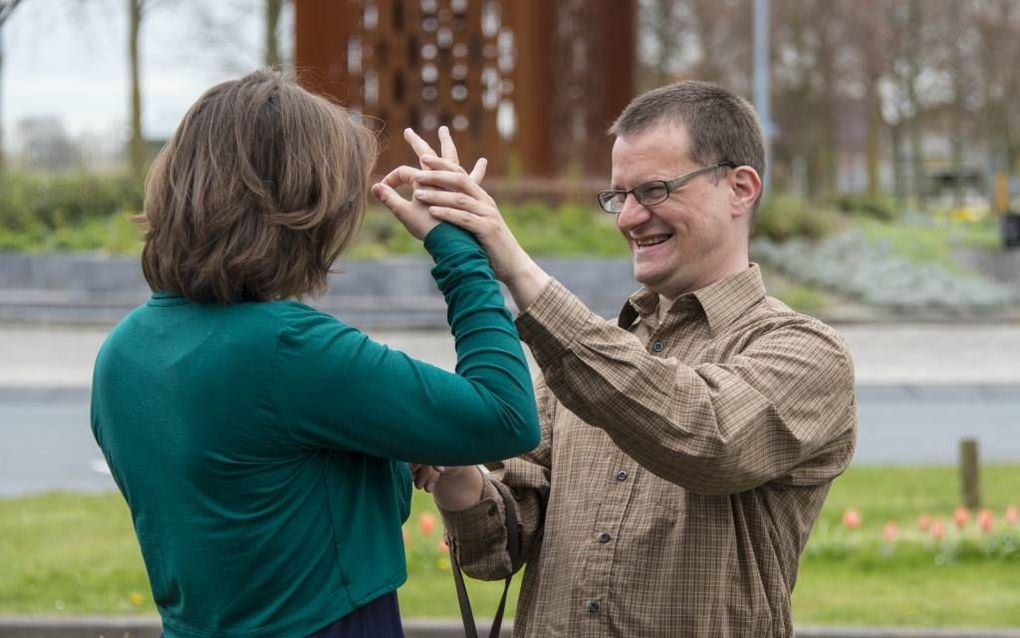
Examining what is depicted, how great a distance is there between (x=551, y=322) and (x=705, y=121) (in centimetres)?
60

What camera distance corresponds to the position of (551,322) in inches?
92.0

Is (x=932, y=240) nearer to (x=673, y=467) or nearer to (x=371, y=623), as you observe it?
(x=673, y=467)

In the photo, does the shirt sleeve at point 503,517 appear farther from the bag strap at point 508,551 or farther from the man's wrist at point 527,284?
the man's wrist at point 527,284

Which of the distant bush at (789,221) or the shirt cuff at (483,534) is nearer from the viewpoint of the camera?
the shirt cuff at (483,534)

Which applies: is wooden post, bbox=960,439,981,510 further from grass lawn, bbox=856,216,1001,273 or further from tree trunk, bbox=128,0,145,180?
tree trunk, bbox=128,0,145,180

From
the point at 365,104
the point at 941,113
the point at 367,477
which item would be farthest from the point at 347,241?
the point at 941,113

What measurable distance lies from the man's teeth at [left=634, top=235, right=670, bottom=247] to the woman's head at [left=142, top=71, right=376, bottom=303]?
676mm

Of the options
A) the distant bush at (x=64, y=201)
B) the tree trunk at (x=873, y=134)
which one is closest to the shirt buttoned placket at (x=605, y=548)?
the distant bush at (x=64, y=201)

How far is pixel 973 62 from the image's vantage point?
5009 cm

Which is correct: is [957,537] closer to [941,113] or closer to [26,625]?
[26,625]

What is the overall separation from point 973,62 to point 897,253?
24.5m

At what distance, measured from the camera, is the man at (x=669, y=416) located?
2.34m

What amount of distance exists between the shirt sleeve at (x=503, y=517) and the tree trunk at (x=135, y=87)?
29.3 metres

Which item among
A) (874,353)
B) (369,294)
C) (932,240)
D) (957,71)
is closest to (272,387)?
(874,353)
